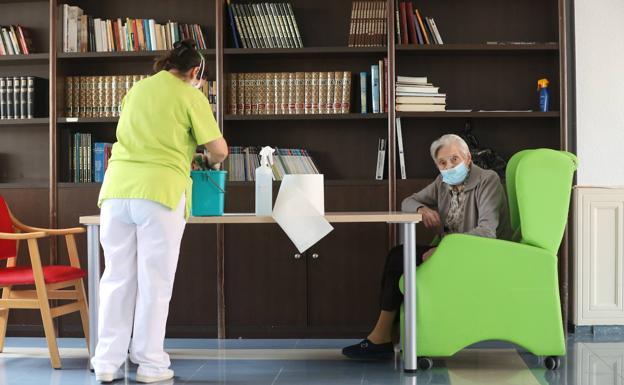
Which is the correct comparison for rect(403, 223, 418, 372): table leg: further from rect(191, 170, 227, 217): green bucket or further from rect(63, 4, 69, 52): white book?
rect(63, 4, 69, 52): white book

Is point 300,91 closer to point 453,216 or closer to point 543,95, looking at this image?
point 453,216

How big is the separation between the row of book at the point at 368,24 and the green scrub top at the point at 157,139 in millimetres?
1588

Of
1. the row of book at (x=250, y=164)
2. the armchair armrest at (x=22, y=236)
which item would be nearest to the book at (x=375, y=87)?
the row of book at (x=250, y=164)

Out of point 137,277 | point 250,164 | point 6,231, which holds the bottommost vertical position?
point 137,277

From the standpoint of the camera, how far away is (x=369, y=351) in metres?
4.06

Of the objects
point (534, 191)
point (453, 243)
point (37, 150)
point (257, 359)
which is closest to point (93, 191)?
point (37, 150)

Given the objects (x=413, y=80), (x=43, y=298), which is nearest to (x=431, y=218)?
(x=413, y=80)

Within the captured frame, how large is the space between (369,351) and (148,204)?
4.30 ft

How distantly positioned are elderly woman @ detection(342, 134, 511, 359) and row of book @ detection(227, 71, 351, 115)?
3.00ft

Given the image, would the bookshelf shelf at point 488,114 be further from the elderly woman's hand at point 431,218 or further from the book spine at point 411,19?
the elderly woman's hand at point 431,218

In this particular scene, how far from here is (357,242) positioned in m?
4.86

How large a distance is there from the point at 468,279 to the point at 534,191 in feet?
1.59

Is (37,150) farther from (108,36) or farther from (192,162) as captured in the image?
(192,162)

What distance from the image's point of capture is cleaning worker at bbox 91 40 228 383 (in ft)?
11.4
